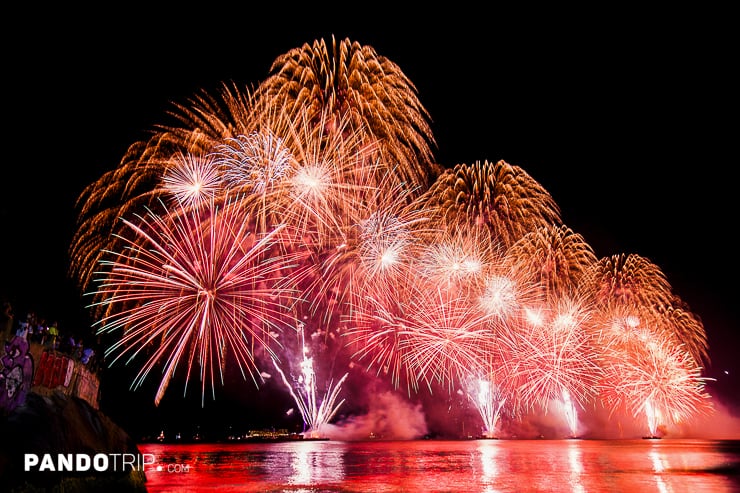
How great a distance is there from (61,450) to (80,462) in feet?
1.83

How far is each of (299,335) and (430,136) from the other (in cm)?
2275

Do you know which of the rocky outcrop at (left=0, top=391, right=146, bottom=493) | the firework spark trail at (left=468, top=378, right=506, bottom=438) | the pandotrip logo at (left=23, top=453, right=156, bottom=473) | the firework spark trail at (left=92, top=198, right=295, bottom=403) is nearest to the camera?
the rocky outcrop at (left=0, top=391, right=146, bottom=493)

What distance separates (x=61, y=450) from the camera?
10406 millimetres

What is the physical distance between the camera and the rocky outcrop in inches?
364

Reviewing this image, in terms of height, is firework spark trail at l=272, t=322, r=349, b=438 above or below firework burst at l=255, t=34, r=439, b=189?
below

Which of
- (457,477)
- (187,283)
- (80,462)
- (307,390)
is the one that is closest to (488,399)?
(307,390)

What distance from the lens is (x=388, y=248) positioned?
24922 millimetres

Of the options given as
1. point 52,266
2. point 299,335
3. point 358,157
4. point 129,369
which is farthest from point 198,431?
point 52,266

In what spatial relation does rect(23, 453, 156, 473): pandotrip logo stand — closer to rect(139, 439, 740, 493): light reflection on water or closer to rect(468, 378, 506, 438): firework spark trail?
rect(139, 439, 740, 493): light reflection on water

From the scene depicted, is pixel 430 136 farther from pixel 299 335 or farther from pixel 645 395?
pixel 645 395

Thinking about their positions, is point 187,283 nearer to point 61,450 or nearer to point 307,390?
point 61,450

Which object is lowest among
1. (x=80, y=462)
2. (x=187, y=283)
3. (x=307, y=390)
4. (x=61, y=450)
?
(x=307, y=390)

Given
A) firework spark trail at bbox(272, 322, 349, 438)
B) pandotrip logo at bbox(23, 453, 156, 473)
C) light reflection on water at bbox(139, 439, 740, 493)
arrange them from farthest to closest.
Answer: firework spark trail at bbox(272, 322, 349, 438) < light reflection on water at bbox(139, 439, 740, 493) < pandotrip logo at bbox(23, 453, 156, 473)

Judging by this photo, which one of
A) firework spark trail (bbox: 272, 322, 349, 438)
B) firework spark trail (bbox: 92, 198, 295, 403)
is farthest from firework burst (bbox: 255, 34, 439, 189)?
firework spark trail (bbox: 272, 322, 349, 438)
